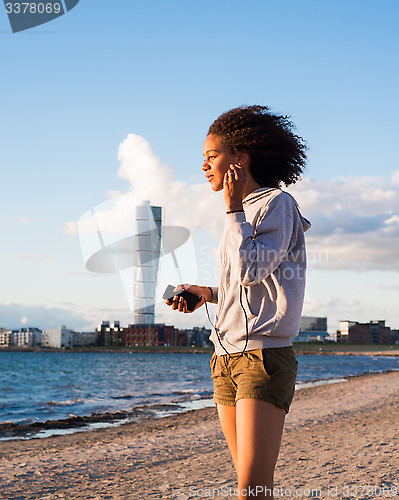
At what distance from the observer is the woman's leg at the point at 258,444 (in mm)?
1604

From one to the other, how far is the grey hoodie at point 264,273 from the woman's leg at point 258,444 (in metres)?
0.21

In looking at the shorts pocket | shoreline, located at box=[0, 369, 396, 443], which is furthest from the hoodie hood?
shoreline, located at box=[0, 369, 396, 443]

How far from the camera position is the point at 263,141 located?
196cm

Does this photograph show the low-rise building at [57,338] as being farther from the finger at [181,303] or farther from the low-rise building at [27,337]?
the finger at [181,303]

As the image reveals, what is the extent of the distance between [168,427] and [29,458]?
3.68 m

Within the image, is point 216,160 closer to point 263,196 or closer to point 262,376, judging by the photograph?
point 263,196

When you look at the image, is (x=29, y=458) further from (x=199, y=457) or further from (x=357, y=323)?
(x=357, y=323)

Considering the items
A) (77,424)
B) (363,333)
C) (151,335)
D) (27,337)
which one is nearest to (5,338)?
(27,337)

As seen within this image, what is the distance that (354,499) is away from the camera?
410 cm

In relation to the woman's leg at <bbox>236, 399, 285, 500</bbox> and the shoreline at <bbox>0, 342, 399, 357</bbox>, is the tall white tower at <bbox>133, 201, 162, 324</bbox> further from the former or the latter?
the shoreline at <bbox>0, 342, 399, 357</bbox>

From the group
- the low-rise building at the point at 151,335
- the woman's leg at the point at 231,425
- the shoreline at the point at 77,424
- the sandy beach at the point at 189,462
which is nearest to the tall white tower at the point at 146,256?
the woman's leg at the point at 231,425

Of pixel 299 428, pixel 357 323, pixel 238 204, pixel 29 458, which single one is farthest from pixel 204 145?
pixel 357 323

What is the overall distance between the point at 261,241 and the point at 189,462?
5418 millimetres

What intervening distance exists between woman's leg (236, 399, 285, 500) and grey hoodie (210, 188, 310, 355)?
0.70ft
